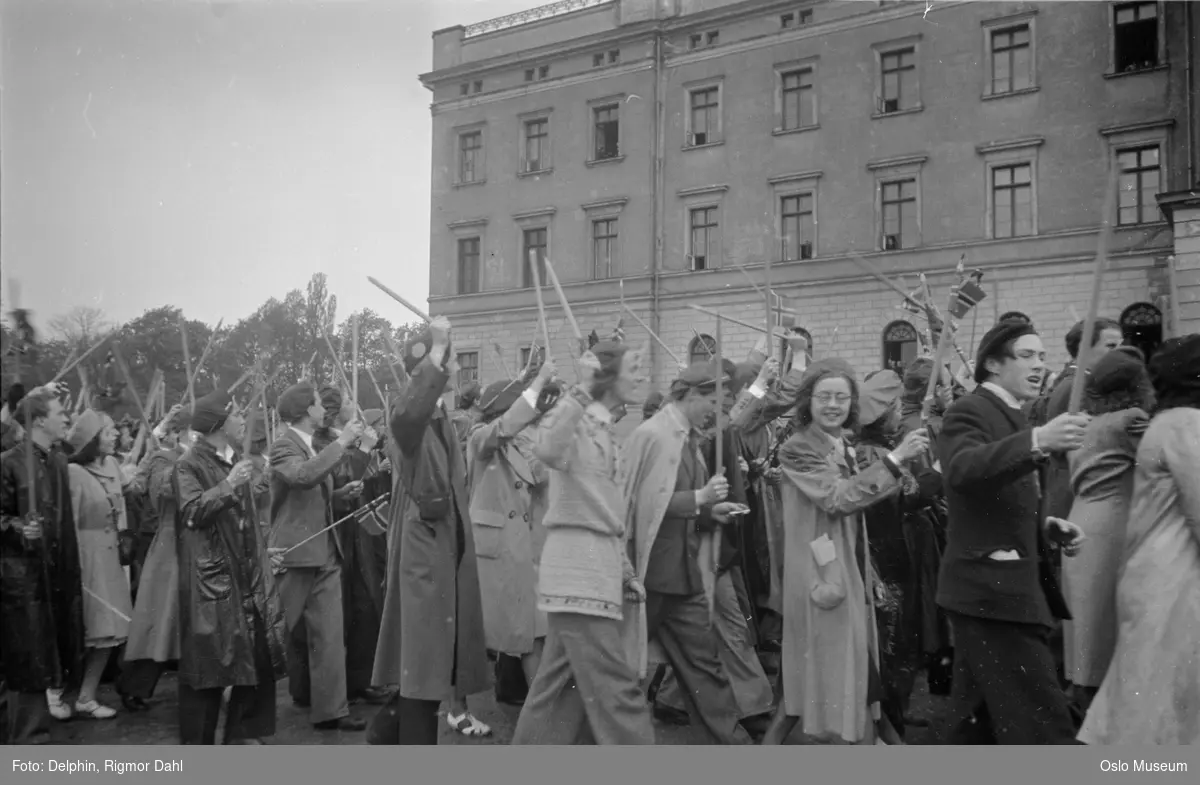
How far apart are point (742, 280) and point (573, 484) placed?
12.5 feet

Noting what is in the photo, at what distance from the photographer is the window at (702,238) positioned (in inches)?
293

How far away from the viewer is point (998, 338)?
13.1 ft

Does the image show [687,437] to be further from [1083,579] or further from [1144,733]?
[1144,733]

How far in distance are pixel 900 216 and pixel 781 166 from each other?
0.98 m

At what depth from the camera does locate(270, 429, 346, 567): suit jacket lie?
546cm

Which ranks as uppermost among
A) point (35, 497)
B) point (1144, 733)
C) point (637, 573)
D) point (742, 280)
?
point (742, 280)

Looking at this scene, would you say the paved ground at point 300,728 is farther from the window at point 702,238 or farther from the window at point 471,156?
the window at point 471,156

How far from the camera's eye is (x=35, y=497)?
4973 mm

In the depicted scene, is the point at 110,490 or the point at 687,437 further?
the point at 110,490

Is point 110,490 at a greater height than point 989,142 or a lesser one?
lesser

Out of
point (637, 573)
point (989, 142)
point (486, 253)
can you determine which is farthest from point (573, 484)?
point (989, 142)

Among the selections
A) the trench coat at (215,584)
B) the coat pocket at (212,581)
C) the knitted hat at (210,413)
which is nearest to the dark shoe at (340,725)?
the trench coat at (215,584)

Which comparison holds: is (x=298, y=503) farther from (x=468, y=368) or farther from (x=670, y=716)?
(x=670, y=716)

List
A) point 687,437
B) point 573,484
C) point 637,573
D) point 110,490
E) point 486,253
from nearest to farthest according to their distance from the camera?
point 573,484 < point 637,573 < point 687,437 < point 110,490 < point 486,253
